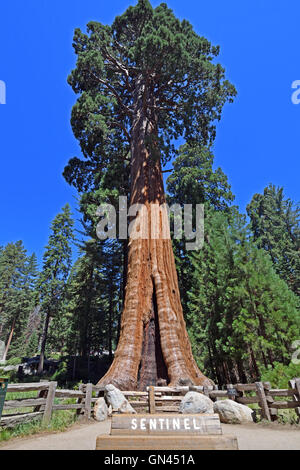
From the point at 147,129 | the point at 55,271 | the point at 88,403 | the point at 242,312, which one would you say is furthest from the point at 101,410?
the point at 55,271

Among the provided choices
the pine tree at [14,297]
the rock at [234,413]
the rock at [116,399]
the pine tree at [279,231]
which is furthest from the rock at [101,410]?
the pine tree at [14,297]

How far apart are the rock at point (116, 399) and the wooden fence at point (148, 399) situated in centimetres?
20

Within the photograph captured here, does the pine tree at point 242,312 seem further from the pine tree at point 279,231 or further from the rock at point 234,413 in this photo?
the pine tree at point 279,231

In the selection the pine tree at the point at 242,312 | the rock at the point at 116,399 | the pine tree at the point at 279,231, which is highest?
the pine tree at the point at 279,231

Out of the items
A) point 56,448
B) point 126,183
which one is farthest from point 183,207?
point 56,448

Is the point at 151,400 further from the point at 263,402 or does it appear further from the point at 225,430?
the point at 263,402

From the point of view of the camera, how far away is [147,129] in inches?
558

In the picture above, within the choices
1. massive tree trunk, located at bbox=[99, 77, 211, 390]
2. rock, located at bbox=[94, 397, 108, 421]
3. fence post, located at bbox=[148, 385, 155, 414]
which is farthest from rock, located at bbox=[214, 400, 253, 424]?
rock, located at bbox=[94, 397, 108, 421]

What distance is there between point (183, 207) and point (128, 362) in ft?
43.3

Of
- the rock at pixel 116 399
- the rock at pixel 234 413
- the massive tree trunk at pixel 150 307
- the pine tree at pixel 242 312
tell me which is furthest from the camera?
the pine tree at pixel 242 312

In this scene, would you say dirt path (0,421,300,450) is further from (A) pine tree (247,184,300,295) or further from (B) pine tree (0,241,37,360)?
(B) pine tree (0,241,37,360)

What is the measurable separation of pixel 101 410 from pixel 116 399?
0.51 meters

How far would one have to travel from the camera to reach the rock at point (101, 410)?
6849 millimetres

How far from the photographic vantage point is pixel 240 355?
9953mm
